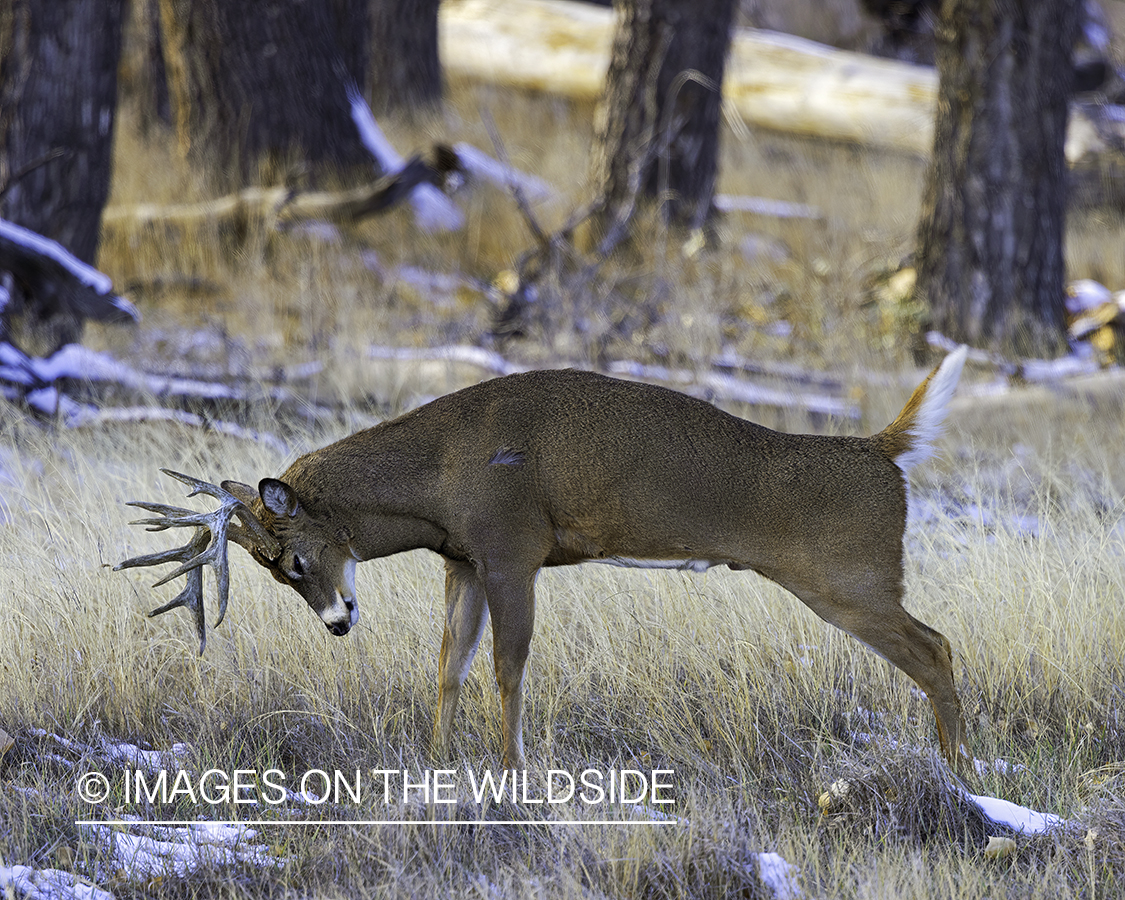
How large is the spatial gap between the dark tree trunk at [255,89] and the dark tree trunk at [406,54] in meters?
4.53

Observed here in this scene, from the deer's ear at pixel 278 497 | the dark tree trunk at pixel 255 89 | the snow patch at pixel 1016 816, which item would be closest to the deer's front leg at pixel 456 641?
the deer's ear at pixel 278 497

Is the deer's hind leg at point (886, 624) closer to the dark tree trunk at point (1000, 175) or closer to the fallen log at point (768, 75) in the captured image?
the dark tree trunk at point (1000, 175)

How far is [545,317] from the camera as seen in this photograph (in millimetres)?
9156

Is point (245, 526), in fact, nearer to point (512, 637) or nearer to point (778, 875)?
point (512, 637)

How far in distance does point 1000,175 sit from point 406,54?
32.9 feet

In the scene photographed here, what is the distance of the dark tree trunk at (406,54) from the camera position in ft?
55.3

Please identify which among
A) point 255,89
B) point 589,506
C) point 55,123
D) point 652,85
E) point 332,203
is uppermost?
point 652,85

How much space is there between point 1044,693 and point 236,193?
9372 millimetres

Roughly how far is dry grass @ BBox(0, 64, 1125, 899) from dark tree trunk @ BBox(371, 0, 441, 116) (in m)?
10.6

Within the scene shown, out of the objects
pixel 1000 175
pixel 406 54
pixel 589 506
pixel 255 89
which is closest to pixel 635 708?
pixel 589 506

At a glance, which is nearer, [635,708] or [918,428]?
[918,428]

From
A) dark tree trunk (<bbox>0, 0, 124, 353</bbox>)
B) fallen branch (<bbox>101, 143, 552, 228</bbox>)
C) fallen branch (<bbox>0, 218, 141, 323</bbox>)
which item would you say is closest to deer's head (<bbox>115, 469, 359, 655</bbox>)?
fallen branch (<bbox>0, 218, 141, 323</bbox>)

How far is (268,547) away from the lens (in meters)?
3.93

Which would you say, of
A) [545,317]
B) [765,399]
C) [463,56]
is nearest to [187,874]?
[765,399]
